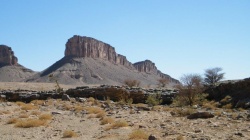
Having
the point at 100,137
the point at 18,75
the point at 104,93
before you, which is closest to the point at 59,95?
the point at 104,93

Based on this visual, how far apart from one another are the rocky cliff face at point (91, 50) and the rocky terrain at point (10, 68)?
2061 centimetres

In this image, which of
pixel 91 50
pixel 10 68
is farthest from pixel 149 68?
pixel 10 68

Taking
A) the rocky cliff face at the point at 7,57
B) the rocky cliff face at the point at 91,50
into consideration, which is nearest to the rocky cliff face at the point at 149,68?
the rocky cliff face at the point at 91,50

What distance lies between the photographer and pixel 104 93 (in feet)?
112

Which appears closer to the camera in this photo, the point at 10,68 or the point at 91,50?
the point at 10,68

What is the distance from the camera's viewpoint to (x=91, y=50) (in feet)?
443

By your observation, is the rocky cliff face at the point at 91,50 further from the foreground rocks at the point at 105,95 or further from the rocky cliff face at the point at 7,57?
the foreground rocks at the point at 105,95

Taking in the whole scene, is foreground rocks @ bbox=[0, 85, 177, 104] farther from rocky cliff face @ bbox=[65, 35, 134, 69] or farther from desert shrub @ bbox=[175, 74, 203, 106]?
rocky cliff face @ bbox=[65, 35, 134, 69]

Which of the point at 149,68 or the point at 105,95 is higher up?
the point at 149,68

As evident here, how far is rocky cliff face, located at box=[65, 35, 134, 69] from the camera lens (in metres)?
131

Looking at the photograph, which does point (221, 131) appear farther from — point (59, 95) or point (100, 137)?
point (59, 95)

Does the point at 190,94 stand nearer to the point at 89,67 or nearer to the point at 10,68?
the point at 89,67

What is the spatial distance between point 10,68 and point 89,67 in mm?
39787

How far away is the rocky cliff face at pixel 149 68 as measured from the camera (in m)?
165
